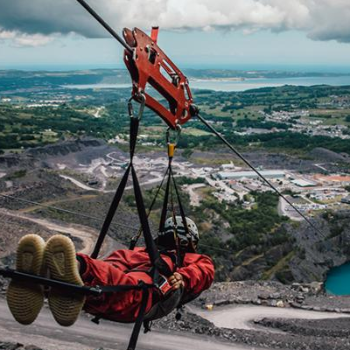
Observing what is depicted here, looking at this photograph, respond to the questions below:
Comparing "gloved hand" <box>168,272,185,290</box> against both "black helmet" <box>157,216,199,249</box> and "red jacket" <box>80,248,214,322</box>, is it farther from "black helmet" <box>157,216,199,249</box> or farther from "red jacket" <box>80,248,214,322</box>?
"black helmet" <box>157,216,199,249</box>

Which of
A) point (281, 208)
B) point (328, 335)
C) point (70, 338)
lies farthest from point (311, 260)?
point (70, 338)

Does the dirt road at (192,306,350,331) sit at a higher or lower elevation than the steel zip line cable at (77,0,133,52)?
lower

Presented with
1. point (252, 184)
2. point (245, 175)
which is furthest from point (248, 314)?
point (245, 175)

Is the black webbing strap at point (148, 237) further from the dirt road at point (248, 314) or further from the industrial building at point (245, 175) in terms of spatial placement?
the industrial building at point (245, 175)

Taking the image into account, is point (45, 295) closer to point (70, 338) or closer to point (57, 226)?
point (70, 338)

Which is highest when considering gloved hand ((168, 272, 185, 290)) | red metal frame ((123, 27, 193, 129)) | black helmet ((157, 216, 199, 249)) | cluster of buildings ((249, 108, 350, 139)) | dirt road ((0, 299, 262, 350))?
red metal frame ((123, 27, 193, 129))

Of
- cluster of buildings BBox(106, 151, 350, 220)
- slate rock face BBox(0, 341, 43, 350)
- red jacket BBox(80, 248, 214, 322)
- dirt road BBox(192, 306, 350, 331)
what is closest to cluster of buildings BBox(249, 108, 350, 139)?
cluster of buildings BBox(106, 151, 350, 220)

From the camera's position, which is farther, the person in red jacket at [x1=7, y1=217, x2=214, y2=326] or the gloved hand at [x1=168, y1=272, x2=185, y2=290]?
the gloved hand at [x1=168, y1=272, x2=185, y2=290]

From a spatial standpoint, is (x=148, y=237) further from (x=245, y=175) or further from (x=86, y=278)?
(x=245, y=175)
